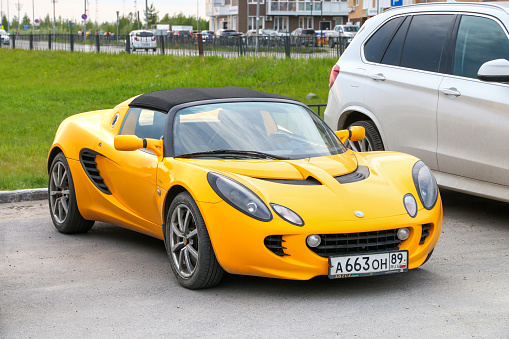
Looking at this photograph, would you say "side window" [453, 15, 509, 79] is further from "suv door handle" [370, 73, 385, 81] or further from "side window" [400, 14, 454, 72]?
"suv door handle" [370, 73, 385, 81]

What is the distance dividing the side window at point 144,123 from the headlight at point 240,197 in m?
1.25

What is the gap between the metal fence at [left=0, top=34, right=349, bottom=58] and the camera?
2367 centimetres

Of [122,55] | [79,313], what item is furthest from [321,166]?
[122,55]

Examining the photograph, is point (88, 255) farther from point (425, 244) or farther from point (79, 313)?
point (425, 244)

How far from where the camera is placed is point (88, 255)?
21.2ft

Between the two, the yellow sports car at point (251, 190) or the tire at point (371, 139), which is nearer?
the yellow sports car at point (251, 190)

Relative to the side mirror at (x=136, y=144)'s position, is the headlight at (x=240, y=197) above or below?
below

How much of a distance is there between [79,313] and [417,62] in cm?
450

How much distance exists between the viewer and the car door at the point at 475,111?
22.7 feet

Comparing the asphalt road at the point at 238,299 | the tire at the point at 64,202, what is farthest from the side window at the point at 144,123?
the asphalt road at the point at 238,299

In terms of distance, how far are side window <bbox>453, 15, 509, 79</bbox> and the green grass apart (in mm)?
5094

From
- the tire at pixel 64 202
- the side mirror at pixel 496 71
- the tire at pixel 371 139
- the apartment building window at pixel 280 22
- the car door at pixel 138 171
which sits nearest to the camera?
the car door at pixel 138 171

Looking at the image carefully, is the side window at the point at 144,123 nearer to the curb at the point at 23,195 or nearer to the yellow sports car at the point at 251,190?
the yellow sports car at the point at 251,190

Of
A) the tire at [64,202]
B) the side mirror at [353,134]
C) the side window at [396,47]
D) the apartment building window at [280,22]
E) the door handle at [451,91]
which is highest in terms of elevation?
the apartment building window at [280,22]
